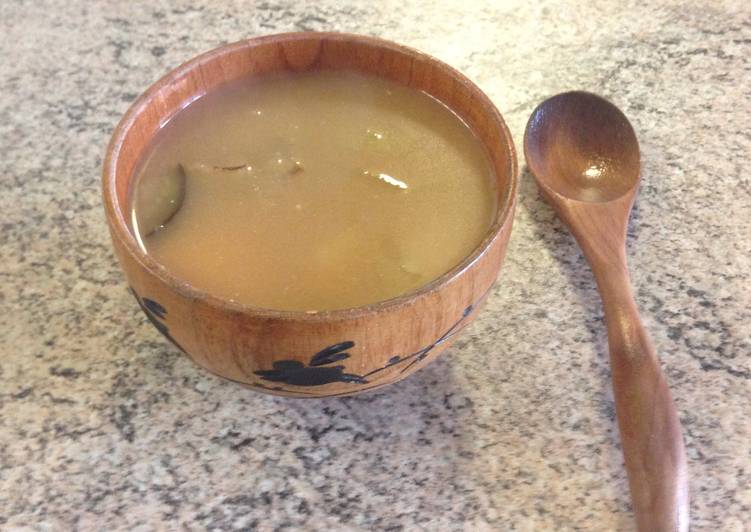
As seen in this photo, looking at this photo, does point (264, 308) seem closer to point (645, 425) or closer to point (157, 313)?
point (157, 313)

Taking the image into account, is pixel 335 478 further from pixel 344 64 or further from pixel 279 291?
pixel 344 64

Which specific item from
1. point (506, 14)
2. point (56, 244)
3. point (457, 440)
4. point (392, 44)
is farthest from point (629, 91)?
point (56, 244)

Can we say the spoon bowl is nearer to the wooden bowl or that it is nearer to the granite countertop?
the granite countertop

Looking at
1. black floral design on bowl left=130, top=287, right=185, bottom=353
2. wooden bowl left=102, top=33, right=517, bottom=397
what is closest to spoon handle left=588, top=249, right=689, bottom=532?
wooden bowl left=102, top=33, right=517, bottom=397

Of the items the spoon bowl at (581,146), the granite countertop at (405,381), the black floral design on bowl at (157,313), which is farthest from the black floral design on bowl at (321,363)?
the spoon bowl at (581,146)

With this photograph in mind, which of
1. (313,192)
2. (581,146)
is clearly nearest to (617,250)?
(581,146)

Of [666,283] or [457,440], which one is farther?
[666,283]

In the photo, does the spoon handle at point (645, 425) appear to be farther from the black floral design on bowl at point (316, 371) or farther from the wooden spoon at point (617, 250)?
the black floral design on bowl at point (316, 371)
